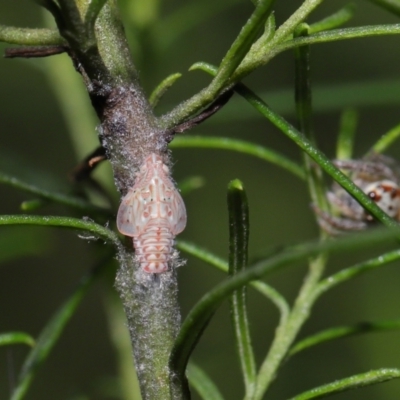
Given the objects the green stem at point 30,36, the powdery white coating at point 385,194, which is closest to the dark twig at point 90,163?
the green stem at point 30,36

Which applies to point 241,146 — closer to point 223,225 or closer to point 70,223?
point 70,223

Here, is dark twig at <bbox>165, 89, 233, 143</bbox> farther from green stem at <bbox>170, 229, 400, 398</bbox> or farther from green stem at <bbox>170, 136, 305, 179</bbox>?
green stem at <bbox>170, 136, 305, 179</bbox>

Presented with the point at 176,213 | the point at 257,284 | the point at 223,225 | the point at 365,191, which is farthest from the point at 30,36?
the point at 223,225

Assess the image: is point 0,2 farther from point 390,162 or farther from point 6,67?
point 390,162

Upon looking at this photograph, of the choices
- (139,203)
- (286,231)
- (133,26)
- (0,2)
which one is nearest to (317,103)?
(133,26)

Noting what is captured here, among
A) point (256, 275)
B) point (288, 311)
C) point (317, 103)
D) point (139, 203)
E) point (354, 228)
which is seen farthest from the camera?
point (317, 103)

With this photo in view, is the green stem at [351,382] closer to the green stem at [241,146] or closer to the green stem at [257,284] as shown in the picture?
the green stem at [257,284]
